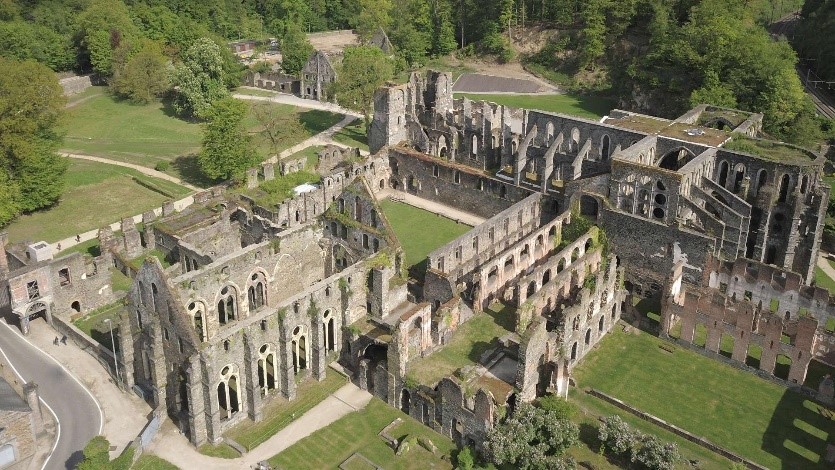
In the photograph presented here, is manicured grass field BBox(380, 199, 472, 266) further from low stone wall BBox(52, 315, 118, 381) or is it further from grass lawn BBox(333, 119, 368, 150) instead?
low stone wall BBox(52, 315, 118, 381)

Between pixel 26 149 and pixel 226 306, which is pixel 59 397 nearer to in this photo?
pixel 226 306

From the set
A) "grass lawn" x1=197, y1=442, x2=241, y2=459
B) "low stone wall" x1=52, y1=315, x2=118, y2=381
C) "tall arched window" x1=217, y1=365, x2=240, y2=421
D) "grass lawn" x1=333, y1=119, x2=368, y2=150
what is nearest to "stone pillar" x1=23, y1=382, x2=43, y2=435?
"low stone wall" x1=52, y1=315, x2=118, y2=381

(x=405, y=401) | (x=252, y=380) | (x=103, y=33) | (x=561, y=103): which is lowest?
(x=405, y=401)

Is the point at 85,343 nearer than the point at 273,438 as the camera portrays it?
No

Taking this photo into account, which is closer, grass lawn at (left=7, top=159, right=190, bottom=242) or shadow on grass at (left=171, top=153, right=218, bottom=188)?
grass lawn at (left=7, top=159, right=190, bottom=242)

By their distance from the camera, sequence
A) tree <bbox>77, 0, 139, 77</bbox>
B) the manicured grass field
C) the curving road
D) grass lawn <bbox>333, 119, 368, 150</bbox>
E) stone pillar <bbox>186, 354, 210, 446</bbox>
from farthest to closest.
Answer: tree <bbox>77, 0, 139, 77</bbox> < grass lawn <bbox>333, 119, 368, 150</bbox> < the manicured grass field < the curving road < stone pillar <bbox>186, 354, 210, 446</bbox>

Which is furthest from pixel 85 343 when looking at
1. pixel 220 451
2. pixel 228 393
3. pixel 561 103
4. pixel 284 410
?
pixel 561 103
